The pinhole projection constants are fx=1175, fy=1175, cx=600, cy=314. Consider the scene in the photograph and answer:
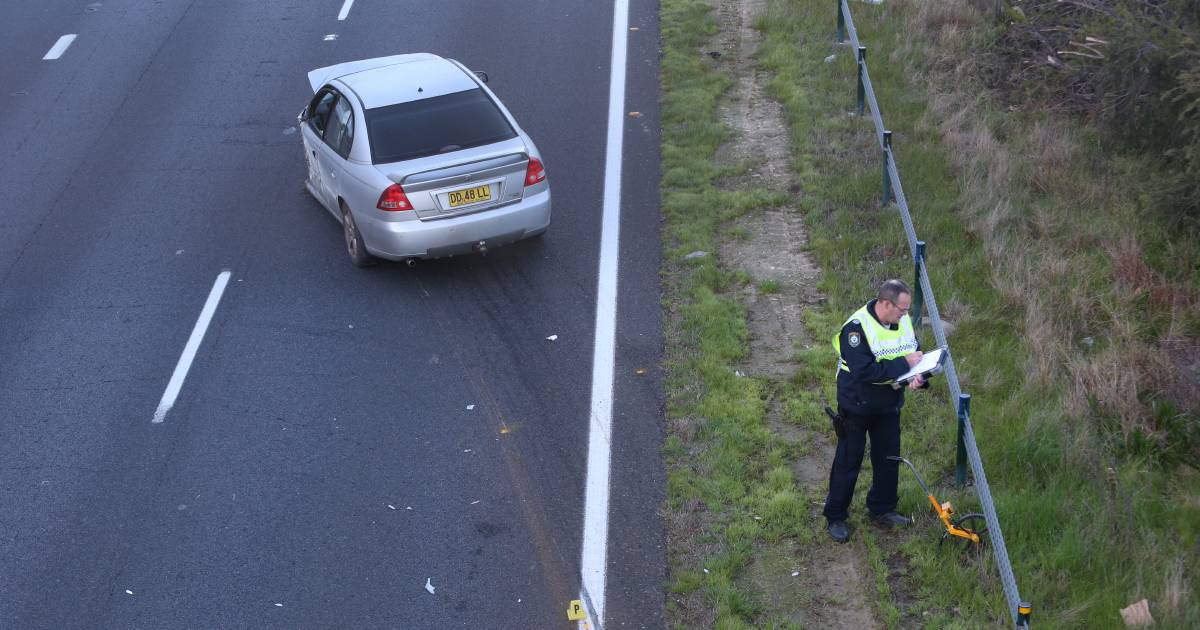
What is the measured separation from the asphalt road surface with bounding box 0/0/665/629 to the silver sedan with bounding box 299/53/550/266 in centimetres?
52

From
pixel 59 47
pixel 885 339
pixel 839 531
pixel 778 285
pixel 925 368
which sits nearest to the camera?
pixel 925 368

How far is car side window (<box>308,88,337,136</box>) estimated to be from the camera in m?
11.9

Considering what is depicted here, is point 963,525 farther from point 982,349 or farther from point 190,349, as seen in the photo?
point 190,349

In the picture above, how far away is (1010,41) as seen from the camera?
14.2m

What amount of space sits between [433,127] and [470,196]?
3.03 feet

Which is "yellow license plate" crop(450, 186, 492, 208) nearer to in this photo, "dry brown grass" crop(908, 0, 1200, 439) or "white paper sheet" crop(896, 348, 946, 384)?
"dry brown grass" crop(908, 0, 1200, 439)

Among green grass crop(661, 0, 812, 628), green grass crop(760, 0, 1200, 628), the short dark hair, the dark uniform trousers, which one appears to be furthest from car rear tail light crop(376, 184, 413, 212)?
the short dark hair

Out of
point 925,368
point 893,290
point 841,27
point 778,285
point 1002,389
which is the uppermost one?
point 893,290

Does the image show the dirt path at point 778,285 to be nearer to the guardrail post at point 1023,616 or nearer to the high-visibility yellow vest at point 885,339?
the guardrail post at point 1023,616

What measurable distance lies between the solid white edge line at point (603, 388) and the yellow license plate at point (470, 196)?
1.29 m

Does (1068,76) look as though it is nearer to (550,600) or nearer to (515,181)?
(515,181)

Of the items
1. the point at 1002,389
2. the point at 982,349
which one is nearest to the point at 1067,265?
the point at 982,349

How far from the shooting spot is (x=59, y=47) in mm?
17844

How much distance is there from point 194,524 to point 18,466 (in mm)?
1709
